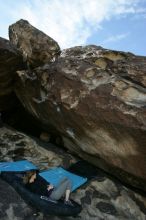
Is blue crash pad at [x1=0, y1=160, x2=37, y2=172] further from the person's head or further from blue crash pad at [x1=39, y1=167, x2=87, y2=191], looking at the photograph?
blue crash pad at [x1=39, y1=167, x2=87, y2=191]

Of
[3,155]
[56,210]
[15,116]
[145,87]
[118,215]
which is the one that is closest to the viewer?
[56,210]

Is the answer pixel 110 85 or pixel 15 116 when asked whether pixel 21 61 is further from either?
pixel 110 85

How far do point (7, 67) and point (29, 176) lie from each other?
10.1 feet

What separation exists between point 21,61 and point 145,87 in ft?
11.0

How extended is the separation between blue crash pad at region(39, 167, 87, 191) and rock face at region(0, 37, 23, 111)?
2825mm

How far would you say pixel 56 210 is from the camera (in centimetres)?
511

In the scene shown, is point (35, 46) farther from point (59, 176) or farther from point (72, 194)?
point (72, 194)

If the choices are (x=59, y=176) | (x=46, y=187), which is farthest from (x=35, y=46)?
(x=46, y=187)

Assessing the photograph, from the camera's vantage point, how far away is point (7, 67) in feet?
25.3

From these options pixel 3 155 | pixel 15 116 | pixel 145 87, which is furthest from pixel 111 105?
pixel 15 116

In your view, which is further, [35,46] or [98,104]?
[35,46]

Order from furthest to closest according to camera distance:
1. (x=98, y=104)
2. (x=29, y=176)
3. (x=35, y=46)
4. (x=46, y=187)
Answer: (x=35, y=46) → (x=98, y=104) → (x=29, y=176) → (x=46, y=187)

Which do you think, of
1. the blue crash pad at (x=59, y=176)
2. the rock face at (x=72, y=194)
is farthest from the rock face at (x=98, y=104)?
the blue crash pad at (x=59, y=176)

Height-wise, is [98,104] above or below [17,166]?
above
